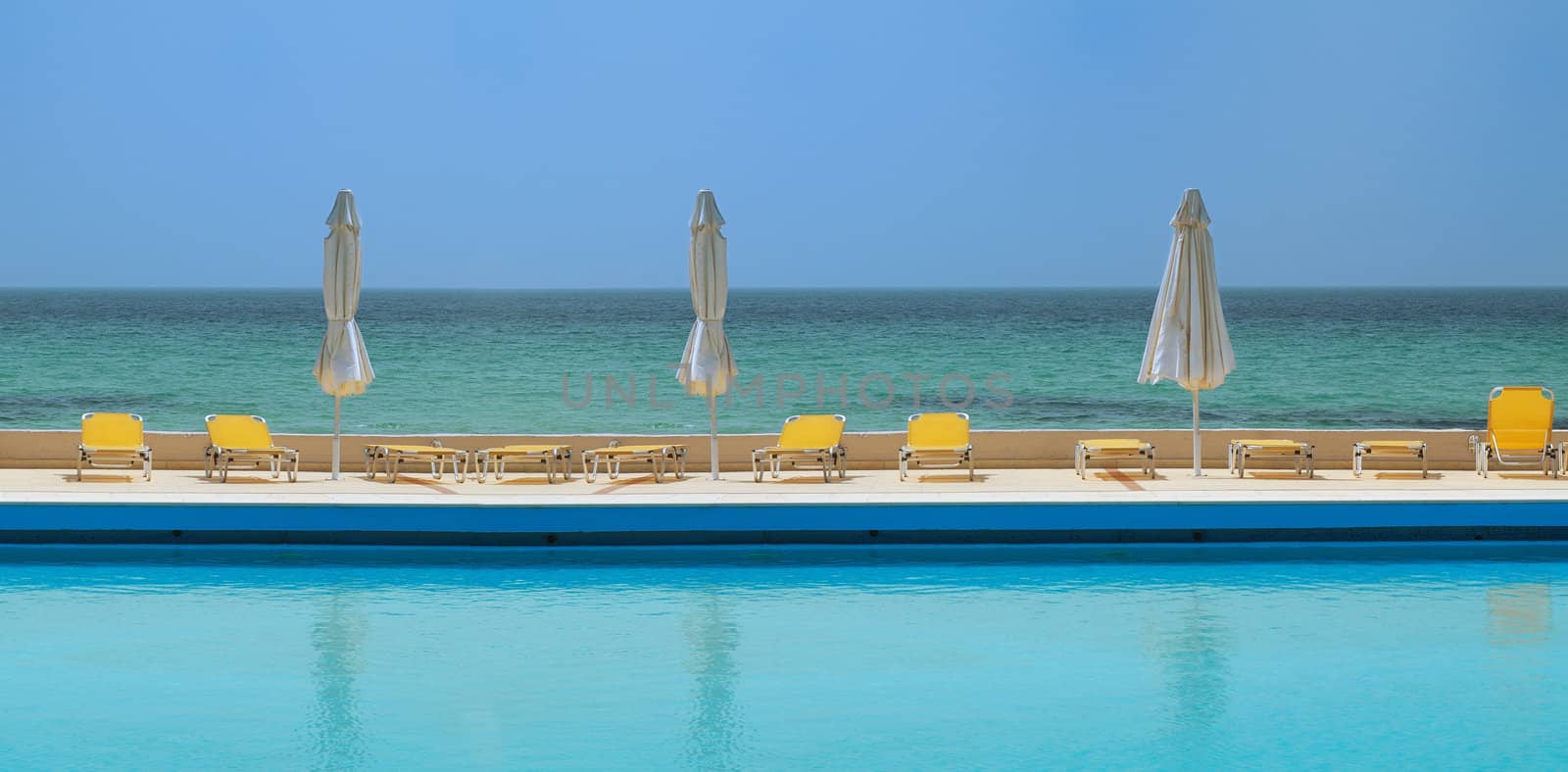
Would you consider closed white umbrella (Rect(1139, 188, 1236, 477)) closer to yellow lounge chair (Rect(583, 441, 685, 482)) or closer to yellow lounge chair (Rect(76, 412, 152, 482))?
yellow lounge chair (Rect(583, 441, 685, 482))

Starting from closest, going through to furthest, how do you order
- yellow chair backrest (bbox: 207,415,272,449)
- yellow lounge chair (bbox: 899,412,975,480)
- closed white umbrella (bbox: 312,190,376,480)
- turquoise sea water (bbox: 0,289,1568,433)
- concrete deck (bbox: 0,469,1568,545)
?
concrete deck (bbox: 0,469,1568,545), closed white umbrella (bbox: 312,190,376,480), yellow chair backrest (bbox: 207,415,272,449), yellow lounge chair (bbox: 899,412,975,480), turquoise sea water (bbox: 0,289,1568,433)

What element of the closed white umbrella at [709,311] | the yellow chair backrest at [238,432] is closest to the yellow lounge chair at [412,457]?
the yellow chair backrest at [238,432]

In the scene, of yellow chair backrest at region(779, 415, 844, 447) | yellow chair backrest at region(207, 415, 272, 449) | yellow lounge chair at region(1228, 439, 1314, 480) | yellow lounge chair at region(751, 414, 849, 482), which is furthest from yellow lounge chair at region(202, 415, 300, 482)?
yellow lounge chair at region(1228, 439, 1314, 480)

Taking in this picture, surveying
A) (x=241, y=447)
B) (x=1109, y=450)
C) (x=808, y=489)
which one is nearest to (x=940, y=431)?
(x=1109, y=450)

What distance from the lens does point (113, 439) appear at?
957 cm

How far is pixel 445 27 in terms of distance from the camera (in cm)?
6619

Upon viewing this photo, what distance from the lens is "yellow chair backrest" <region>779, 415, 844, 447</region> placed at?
32.0 feet

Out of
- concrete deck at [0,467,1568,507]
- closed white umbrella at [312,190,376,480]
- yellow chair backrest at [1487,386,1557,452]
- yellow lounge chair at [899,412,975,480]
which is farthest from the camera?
yellow lounge chair at [899,412,975,480]

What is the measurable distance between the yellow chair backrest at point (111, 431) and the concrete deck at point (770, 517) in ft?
2.68

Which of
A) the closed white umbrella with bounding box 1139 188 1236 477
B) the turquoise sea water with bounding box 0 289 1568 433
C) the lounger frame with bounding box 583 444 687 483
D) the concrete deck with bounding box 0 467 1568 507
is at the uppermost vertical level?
the closed white umbrella with bounding box 1139 188 1236 477

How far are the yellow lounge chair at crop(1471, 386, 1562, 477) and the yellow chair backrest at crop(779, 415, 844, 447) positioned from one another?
163 inches

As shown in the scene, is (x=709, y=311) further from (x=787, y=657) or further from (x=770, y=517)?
(x=787, y=657)

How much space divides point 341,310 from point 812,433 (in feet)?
10.1

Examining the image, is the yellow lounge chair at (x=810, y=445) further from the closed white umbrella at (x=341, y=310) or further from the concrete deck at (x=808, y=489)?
the closed white umbrella at (x=341, y=310)
